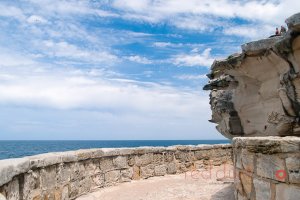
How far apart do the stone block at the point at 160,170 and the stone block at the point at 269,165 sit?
19.2ft

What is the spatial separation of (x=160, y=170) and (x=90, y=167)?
9.76 ft

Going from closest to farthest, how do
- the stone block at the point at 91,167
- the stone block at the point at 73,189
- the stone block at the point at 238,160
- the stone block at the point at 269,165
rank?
the stone block at the point at 269,165 < the stone block at the point at 238,160 < the stone block at the point at 73,189 < the stone block at the point at 91,167

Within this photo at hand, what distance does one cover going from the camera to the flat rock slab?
23.9 ft

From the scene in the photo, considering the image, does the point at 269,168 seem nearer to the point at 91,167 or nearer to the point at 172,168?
the point at 91,167

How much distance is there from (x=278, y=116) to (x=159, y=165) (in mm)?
3699

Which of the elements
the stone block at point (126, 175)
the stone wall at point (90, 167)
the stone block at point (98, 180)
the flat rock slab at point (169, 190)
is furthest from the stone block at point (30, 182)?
the stone block at point (126, 175)

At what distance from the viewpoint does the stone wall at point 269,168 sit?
3.94 metres

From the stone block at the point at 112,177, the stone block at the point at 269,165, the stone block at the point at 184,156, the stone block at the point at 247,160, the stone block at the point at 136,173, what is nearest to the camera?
the stone block at the point at 269,165

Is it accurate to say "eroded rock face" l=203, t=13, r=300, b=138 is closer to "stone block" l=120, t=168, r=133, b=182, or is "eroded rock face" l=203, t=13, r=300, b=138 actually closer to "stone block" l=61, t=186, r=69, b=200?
"stone block" l=120, t=168, r=133, b=182

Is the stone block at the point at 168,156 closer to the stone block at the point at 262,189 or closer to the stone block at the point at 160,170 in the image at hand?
the stone block at the point at 160,170

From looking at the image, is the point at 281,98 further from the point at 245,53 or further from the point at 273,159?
the point at 273,159

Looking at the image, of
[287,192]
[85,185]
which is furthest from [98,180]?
[287,192]

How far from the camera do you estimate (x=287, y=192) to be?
3.96 metres

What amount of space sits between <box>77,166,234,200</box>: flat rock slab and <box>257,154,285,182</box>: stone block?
2691 millimetres
